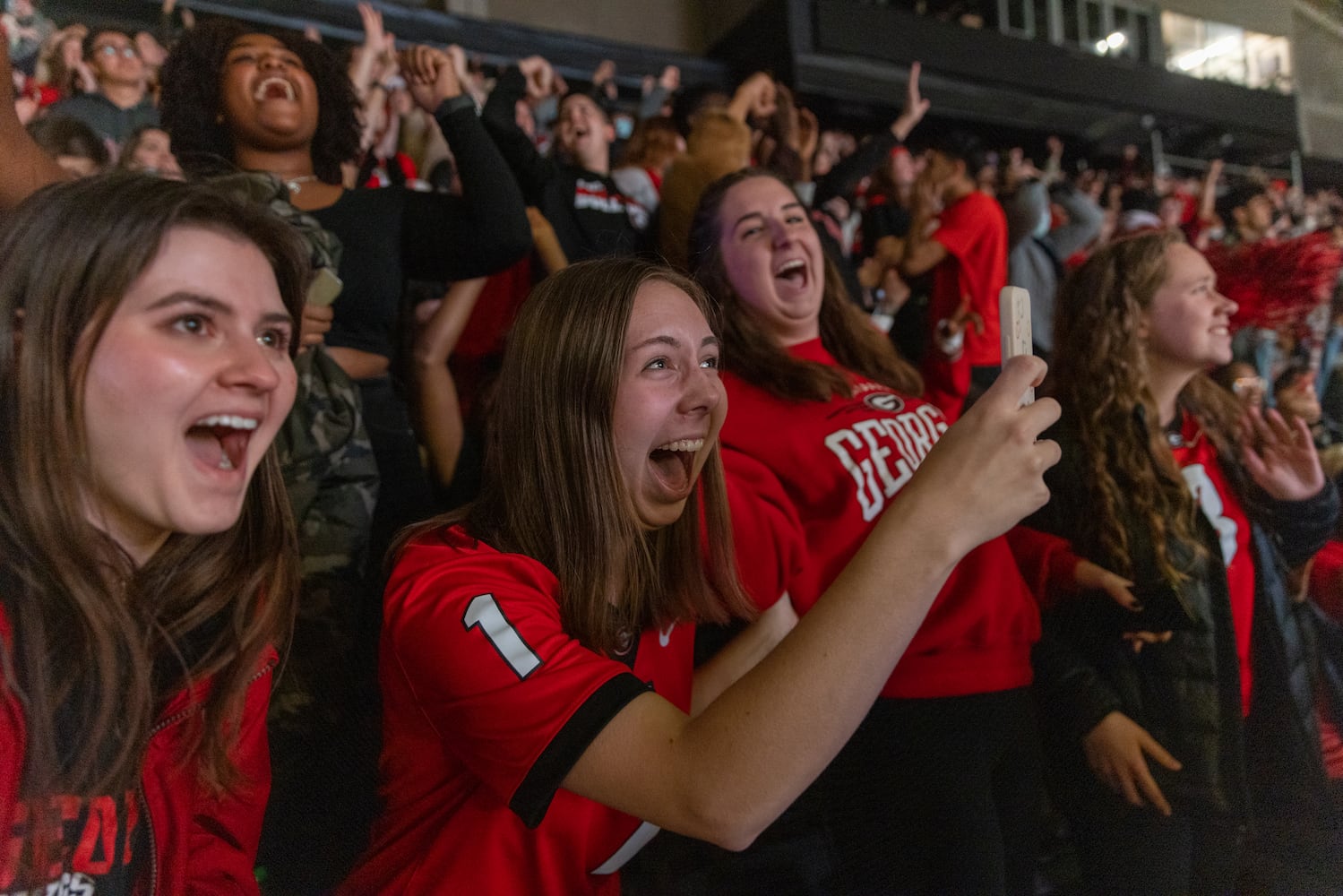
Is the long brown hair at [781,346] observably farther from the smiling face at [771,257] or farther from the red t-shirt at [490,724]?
the red t-shirt at [490,724]

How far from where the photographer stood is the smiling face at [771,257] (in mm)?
1018

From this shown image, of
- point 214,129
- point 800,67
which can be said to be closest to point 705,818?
point 214,129

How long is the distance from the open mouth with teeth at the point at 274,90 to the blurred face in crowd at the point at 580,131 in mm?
577

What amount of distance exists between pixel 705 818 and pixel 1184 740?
0.87m

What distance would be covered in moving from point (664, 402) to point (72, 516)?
1.55ft

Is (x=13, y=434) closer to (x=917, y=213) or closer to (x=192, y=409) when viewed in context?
A: (x=192, y=409)

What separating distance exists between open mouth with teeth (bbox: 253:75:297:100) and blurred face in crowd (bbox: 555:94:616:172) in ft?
1.89

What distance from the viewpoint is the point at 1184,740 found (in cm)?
110

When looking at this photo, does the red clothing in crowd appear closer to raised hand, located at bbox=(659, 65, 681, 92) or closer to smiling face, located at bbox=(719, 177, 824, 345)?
smiling face, located at bbox=(719, 177, 824, 345)

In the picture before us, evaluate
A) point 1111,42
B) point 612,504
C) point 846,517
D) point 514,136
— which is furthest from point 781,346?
point 1111,42

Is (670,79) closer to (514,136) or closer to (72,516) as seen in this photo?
(514,136)

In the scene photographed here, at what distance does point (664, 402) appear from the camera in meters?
0.76

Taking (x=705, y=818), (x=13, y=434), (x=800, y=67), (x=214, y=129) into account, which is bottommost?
(x=705, y=818)

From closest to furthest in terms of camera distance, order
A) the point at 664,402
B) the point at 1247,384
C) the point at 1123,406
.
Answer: the point at 664,402, the point at 1123,406, the point at 1247,384
